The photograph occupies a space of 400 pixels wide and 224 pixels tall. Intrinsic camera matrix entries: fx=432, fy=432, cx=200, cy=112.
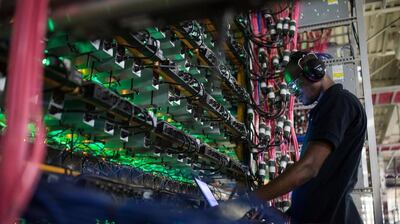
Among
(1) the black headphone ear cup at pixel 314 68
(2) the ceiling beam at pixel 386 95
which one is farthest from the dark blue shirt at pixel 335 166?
(2) the ceiling beam at pixel 386 95

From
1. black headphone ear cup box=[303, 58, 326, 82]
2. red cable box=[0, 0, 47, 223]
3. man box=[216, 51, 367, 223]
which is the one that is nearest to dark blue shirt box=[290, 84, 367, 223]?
man box=[216, 51, 367, 223]

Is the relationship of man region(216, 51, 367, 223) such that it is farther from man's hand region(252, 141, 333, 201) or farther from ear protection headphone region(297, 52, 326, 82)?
ear protection headphone region(297, 52, 326, 82)

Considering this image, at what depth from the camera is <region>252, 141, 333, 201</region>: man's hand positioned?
194cm

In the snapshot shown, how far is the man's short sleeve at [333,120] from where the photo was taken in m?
2.04

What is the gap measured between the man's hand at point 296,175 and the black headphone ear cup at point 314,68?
1.69 ft

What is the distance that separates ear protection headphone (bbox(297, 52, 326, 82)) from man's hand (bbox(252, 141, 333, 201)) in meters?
0.52

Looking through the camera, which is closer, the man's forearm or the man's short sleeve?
the man's forearm

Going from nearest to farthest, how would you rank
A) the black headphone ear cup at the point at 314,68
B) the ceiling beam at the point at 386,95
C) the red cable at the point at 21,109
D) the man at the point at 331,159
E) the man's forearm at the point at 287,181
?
1. the red cable at the point at 21,109
2. the man's forearm at the point at 287,181
3. the man at the point at 331,159
4. the black headphone ear cup at the point at 314,68
5. the ceiling beam at the point at 386,95

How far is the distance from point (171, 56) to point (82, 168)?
911 millimetres

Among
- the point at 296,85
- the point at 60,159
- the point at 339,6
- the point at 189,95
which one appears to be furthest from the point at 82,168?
the point at 339,6

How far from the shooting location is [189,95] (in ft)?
9.02

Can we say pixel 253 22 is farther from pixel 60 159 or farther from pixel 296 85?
pixel 60 159

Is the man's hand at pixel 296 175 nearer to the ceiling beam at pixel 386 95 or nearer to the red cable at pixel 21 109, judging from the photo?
the red cable at pixel 21 109

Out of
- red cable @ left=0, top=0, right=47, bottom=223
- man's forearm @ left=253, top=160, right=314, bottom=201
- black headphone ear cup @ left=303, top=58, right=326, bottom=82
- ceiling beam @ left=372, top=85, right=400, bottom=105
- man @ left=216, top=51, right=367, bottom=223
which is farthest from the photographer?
ceiling beam @ left=372, top=85, right=400, bottom=105
